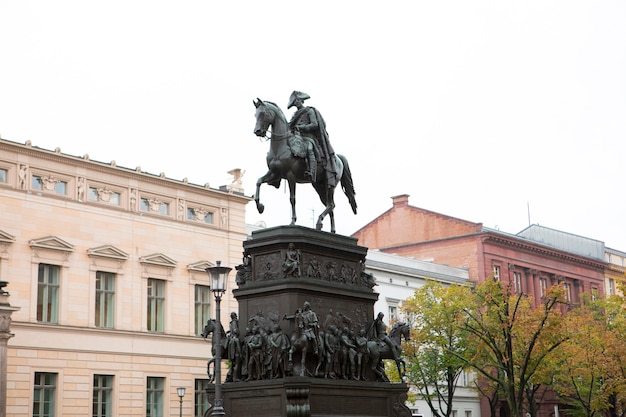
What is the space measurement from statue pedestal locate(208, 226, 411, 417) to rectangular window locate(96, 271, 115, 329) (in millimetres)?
25403

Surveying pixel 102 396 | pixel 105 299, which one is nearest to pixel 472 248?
pixel 105 299

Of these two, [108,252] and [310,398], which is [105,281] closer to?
[108,252]

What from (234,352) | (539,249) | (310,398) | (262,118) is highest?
(539,249)

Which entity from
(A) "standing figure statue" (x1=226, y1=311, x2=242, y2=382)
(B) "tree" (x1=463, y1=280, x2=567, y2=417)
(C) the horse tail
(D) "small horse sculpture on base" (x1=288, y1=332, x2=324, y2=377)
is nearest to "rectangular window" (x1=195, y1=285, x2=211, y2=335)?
(B) "tree" (x1=463, y1=280, x2=567, y2=417)

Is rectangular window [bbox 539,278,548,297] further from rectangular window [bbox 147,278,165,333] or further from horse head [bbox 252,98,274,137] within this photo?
horse head [bbox 252,98,274,137]

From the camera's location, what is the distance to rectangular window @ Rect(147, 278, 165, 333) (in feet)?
156

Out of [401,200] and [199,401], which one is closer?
[199,401]

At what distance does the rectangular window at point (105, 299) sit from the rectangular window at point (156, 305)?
84.8 inches

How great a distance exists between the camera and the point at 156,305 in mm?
47719

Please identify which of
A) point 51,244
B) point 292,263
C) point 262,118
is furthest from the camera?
point 51,244

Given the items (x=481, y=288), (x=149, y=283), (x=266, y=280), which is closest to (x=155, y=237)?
(x=149, y=283)

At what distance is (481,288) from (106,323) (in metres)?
18.1

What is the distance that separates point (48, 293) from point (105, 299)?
122 inches

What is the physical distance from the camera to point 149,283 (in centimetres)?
4762
